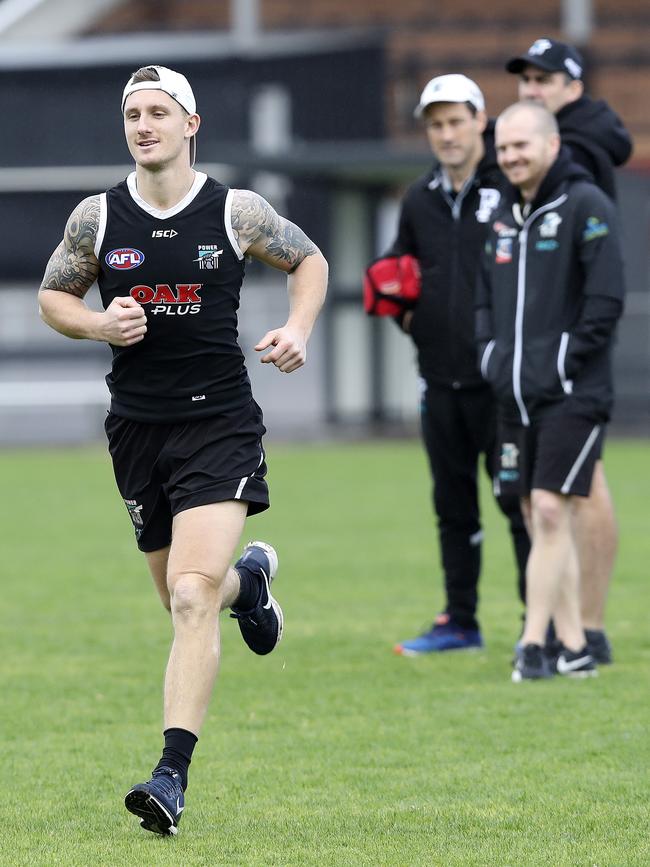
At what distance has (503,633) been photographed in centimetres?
880

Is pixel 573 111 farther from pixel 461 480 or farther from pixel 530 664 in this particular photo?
pixel 530 664

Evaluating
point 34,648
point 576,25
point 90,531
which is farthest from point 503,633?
point 576,25

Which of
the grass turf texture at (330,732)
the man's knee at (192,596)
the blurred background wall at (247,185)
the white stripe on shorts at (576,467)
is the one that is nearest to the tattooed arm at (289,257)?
the man's knee at (192,596)

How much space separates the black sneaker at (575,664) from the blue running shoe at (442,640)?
841 millimetres

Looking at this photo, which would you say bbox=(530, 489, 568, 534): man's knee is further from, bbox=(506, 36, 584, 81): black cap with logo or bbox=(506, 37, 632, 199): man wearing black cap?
bbox=(506, 36, 584, 81): black cap with logo

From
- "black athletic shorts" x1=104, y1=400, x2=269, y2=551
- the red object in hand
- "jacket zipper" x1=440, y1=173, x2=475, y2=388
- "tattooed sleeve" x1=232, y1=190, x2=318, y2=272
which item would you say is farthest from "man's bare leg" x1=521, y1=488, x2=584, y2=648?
"tattooed sleeve" x1=232, y1=190, x2=318, y2=272

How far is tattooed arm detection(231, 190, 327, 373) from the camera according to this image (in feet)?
17.9

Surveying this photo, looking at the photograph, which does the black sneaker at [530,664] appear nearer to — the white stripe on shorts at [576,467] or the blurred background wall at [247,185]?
the white stripe on shorts at [576,467]

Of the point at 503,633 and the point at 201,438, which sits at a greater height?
the point at 201,438

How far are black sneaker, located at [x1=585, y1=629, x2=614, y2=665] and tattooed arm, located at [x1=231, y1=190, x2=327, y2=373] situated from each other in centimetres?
Answer: 289

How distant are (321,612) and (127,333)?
4.47 m

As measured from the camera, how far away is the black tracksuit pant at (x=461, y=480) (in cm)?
821

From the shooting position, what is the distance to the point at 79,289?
566 cm

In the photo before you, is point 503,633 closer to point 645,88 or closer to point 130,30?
point 645,88
